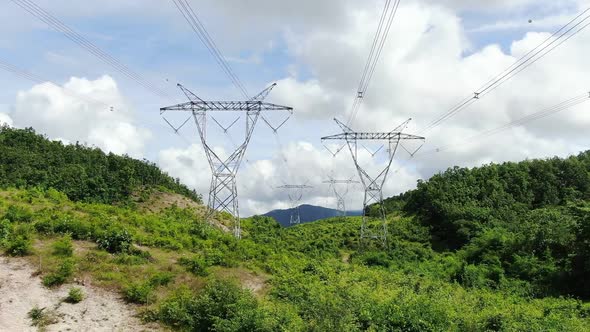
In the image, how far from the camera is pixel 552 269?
163ft

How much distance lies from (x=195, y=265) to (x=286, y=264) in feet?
29.1

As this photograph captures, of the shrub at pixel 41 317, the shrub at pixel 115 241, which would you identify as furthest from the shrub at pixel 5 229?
the shrub at pixel 41 317

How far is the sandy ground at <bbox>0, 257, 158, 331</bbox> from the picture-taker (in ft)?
74.5

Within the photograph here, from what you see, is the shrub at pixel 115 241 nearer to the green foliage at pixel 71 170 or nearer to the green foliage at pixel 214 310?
the green foliage at pixel 214 310

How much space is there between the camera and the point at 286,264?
3769cm

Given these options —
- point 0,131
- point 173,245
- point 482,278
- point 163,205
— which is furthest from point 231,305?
point 0,131

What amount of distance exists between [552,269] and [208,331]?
139 ft

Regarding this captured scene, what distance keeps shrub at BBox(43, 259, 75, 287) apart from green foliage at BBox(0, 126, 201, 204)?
81.5ft

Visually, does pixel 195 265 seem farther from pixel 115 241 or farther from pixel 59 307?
pixel 59 307

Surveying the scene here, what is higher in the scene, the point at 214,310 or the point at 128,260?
the point at 128,260

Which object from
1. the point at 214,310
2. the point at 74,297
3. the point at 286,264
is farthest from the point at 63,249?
the point at 286,264

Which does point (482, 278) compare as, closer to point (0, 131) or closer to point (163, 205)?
point (163, 205)

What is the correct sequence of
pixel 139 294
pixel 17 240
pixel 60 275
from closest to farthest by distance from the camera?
1. pixel 139 294
2. pixel 60 275
3. pixel 17 240

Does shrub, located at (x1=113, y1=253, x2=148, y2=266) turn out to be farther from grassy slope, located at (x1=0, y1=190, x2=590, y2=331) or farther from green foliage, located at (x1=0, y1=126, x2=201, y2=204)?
green foliage, located at (x1=0, y1=126, x2=201, y2=204)
